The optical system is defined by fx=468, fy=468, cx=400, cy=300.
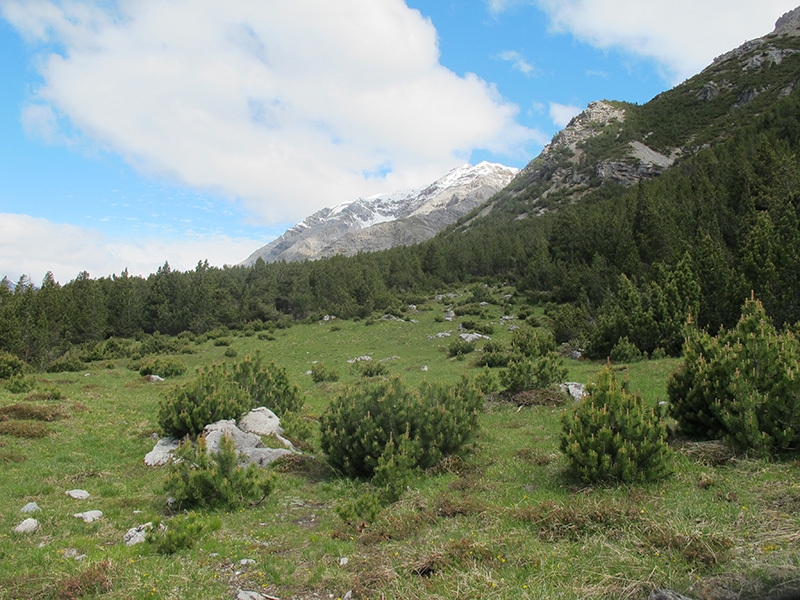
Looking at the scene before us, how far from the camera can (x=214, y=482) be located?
357 inches

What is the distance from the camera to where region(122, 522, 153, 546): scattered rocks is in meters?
7.46

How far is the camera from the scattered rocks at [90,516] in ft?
28.0

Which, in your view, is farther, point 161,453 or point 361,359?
point 361,359

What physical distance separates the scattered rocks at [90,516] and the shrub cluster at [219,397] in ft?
13.8

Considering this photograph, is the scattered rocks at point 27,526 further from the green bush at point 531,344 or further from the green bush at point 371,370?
the green bush at point 371,370

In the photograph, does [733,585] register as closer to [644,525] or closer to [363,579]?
[644,525]

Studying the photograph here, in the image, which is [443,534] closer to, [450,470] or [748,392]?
[450,470]

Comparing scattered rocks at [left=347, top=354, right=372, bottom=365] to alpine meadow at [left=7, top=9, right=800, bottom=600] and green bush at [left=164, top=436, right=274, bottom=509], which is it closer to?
alpine meadow at [left=7, top=9, right=800, bottom=600]

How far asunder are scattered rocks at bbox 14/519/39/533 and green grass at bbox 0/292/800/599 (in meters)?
0.12

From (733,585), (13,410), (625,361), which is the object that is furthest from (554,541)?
(625,361)

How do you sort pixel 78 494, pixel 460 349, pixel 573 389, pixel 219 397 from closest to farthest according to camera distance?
pixel 78 494 → pixel 219 397 → pixel 573 389 → pixel 460 349

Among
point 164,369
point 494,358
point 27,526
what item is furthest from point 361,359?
point 27,526

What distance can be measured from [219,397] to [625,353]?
66.3ft

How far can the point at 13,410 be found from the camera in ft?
52.1
